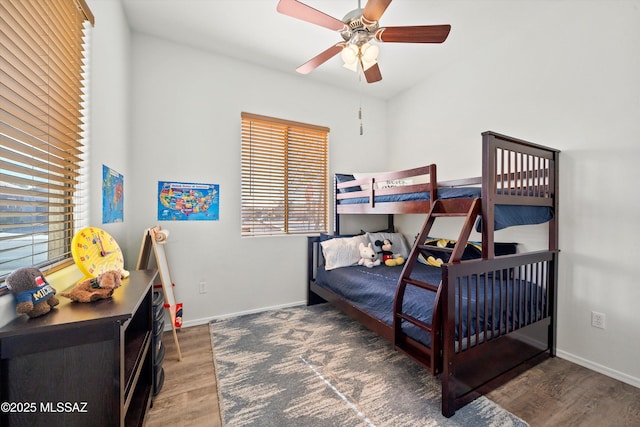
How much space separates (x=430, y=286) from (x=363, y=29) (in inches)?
68.2

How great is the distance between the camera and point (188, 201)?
8.98 feet

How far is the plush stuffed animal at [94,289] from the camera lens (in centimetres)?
104

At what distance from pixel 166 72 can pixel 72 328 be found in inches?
104

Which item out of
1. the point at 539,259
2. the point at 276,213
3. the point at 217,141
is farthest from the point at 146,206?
the point at 539,259

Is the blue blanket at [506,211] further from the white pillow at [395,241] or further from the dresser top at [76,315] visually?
the dresser top at [76,315]

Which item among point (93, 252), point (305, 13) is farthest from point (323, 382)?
point (305, 13)

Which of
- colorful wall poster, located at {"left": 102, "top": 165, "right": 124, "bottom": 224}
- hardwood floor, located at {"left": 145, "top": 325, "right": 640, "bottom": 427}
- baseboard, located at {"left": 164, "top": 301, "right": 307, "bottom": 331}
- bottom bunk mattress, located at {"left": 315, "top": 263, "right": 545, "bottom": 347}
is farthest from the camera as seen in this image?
baseboard, located at {"left": 164, "top": 301, "right": 307, "bottom": 331}

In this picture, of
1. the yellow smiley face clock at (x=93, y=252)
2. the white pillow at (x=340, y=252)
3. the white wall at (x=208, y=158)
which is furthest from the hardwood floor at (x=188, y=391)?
the white pillow at (x=340, y=252)

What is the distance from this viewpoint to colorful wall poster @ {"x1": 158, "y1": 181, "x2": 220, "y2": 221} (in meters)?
2.65

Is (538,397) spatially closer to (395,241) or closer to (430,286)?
(430,286)

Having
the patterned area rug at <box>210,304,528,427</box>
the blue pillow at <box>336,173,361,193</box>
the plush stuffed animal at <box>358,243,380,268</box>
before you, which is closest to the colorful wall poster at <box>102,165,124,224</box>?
the patterned area rug at <box>210,304,528,427</box>

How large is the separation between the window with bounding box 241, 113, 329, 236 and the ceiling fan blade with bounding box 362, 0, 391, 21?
172 cm

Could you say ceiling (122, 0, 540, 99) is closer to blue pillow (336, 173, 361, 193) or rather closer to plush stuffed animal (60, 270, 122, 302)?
blue pillow (336, 173, 361, 193)

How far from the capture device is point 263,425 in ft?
4.83
